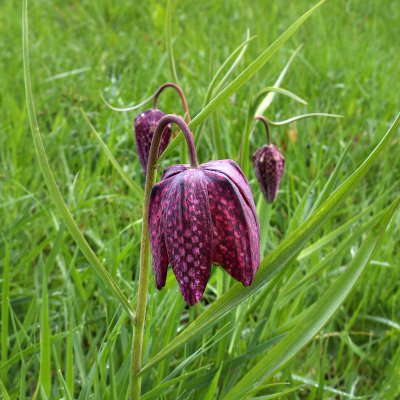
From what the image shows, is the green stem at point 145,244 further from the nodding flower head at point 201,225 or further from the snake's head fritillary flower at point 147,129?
the snake's head fritillary flower at point 147,129

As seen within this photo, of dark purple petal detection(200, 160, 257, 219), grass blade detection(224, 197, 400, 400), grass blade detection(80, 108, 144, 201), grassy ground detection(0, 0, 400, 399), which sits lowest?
grassy ground detection(0, 0, 400, 399)

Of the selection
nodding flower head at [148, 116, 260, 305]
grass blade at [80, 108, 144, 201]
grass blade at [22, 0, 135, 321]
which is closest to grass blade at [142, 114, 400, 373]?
nodding flower head at [148, 116, 260, 305]

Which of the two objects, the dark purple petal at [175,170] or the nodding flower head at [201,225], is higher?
the dark purple petal at [175,170]

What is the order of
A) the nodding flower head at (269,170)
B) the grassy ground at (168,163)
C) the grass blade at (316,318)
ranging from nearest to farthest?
the grass blade at (316,318) → the grassy ground at (168,163) → the nodding flower head at (269,170)

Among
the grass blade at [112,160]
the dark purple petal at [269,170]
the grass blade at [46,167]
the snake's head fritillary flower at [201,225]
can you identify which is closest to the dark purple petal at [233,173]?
the snake's head fritillary flower at [201,225]

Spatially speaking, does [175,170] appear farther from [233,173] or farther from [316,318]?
[316,318]

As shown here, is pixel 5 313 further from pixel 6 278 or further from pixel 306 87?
pixel 306 87

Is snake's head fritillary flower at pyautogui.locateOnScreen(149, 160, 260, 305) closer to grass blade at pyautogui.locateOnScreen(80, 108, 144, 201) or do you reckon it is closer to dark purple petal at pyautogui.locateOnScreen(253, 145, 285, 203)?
grass blade at pyautogui.locateOnScreen(80, 108, 144, 201)

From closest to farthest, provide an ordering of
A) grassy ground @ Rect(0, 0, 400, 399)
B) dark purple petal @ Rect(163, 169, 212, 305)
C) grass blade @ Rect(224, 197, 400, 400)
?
dark purple petal @ Rect(163, 169, 212, 305)
grass blade @ Rect(224, 197, 400, 400)
grassy ground @ Rect(0, 0, 400, 399)
